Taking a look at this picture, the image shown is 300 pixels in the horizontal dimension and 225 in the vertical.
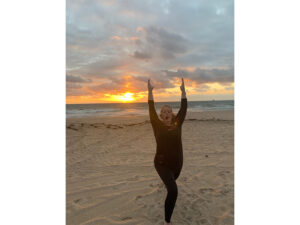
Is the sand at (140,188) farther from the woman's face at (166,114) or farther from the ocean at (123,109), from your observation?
the ocean at (123,109)

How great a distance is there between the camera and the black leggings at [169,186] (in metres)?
2.95

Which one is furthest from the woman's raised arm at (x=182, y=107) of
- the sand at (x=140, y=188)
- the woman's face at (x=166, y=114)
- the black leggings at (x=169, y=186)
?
the sand at (x=140, y=188)

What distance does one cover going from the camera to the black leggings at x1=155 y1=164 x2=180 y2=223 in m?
2.95

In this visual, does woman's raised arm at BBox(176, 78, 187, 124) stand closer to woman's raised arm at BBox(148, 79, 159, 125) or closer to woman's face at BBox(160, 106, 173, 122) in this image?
woman's face at BBox(160, 106, 173, 122)

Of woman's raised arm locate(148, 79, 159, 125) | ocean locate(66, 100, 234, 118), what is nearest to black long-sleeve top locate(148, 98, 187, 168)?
woman's raised arm locate(148, 79, 159, 125)

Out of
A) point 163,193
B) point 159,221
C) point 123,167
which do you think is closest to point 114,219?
point 159,221

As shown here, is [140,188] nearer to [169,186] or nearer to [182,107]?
[169,186]

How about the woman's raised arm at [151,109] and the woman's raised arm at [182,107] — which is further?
the woman's raised arm at [182,107]

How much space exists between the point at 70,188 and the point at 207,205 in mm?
2886

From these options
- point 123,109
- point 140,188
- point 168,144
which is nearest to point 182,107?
point 168,144

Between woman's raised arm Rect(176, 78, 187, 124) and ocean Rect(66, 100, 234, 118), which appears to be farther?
ocean Rect(66, 100, 234, 118)

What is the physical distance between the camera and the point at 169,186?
2.96 meters

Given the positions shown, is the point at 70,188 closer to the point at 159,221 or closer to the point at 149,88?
the point at 159,221

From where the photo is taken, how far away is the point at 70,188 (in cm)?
455
